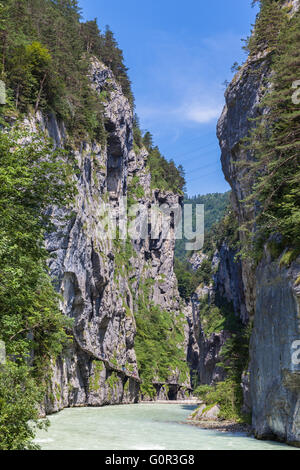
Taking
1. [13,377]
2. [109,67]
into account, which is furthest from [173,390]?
[13,377]

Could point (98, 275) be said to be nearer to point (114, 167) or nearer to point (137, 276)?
point (114, 167)

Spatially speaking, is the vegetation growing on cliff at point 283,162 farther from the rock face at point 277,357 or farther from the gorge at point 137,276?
the rock face at point 277,357

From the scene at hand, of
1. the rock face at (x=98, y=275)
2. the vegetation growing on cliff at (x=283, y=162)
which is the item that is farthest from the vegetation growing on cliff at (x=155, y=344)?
the vegetation growing on cliff at (x=283, y=162)

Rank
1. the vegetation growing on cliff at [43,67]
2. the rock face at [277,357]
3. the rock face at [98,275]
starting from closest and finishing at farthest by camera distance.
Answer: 1. the rock face at [277,357]
2. the vegetation growing on cliff at [43,67]
3. the rock face at [98,275]

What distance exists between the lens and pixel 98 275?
41.2 meters

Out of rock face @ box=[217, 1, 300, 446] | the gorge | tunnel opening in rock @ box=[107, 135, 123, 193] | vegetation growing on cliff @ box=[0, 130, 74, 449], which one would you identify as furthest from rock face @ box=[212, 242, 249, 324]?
vegetation growing on cliff @ box=[0, 130, 74, 449]

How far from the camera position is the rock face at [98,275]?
1259 inches

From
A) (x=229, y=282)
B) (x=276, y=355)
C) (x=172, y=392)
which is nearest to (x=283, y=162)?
(x=276, y=355)

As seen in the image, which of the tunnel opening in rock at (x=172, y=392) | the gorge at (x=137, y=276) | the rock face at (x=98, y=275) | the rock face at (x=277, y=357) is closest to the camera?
the rock face at (x=277, y=357)

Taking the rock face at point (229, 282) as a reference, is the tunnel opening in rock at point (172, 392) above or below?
below

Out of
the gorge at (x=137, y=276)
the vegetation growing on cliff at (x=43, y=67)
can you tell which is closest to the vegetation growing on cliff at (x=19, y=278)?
the gorge at (x=137, y=276)

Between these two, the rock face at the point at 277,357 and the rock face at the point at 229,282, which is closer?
the rock face at the point at 277,357

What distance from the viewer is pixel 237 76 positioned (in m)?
30.3

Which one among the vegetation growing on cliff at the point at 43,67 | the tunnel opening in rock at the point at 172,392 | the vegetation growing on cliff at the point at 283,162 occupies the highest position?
the vegetation growing on cliff at the point at 43,67
